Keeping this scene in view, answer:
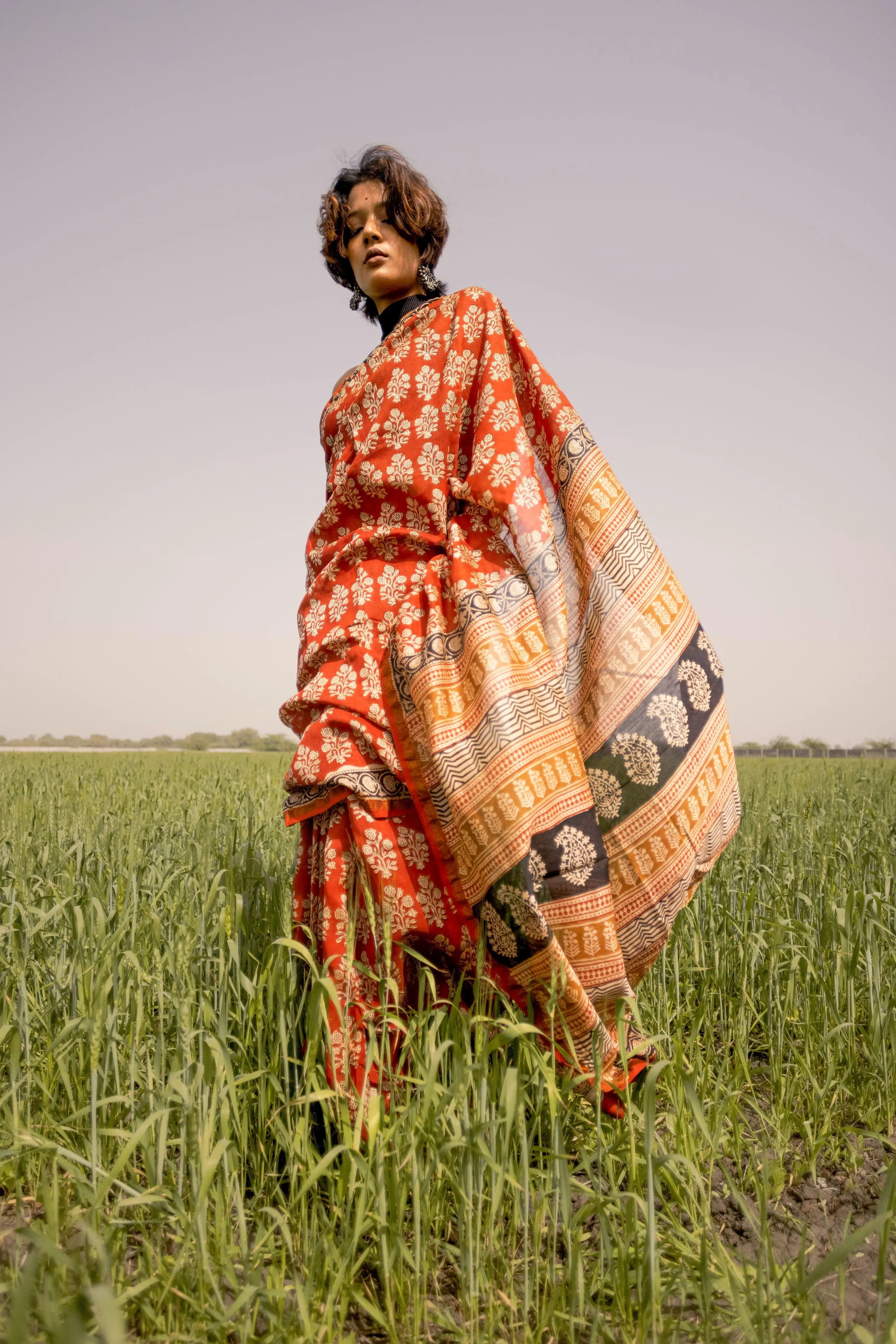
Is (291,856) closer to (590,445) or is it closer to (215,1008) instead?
(215,1008)

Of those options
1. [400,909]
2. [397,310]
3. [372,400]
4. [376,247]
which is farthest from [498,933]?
[376,247]

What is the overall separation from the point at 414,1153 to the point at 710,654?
3.51ft

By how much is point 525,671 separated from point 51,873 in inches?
78.7

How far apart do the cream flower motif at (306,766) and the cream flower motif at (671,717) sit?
656 millimetres

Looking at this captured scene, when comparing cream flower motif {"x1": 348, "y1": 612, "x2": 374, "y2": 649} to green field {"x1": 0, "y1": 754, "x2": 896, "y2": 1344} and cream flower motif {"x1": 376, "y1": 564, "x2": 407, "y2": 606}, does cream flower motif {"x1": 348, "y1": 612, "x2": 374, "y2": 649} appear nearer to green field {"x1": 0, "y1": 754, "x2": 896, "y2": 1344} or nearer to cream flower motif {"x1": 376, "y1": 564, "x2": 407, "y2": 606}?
cream flower motif {"x1": 376, "y1": 564, "x2": 407, "y2": 606}

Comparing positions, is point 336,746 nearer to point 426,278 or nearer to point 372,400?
point 372,400

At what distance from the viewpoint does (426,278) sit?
205cm

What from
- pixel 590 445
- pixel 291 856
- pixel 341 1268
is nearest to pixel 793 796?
pixel 291 856

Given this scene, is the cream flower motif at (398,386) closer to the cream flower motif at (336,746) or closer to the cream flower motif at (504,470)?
the cream flower motif at (504,470)

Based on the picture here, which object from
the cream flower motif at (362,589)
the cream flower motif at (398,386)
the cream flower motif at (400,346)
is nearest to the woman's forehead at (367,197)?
the cream flower motif at (400,346)

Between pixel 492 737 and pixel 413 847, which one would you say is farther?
pixel 413 847

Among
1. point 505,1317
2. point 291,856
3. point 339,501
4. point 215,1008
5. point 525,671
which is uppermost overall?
point 339,501

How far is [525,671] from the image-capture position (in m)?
1.56

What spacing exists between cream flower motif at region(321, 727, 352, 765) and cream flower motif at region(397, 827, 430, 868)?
7.1 inches
